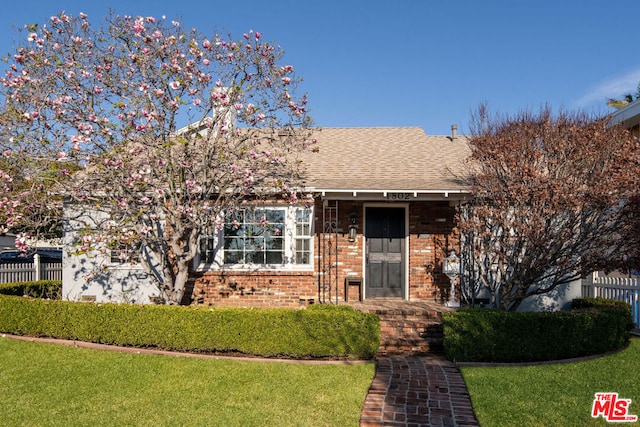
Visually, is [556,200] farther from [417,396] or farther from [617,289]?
[417,396]

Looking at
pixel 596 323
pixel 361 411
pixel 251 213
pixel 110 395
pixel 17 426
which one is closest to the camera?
pixel 17 426

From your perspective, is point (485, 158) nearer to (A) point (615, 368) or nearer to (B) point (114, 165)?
(A) point (615, 368)

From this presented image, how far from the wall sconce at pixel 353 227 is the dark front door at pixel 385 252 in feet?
1.24

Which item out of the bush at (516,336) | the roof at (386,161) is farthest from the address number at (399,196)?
the bush at (516,336)

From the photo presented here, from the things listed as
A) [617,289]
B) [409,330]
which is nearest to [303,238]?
[409,330]

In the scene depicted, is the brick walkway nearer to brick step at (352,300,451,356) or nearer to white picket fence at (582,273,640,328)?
brick step at (352,300,451,356)

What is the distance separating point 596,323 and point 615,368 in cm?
94

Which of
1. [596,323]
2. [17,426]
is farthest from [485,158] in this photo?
[17,426]

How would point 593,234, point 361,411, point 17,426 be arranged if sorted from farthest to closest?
1. point 593,234
2. point 361,411
3. point 17,426

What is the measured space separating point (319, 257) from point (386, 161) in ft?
11.4

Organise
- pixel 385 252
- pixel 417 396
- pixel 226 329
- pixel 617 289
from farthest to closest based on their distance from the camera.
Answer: pixel 385 252 < pixel 617 289 < pixel 226 329 < pixel 417 396

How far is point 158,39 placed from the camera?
860 centimetres

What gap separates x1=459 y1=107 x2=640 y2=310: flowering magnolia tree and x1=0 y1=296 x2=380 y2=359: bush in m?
3.32

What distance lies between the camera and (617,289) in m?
10.4
